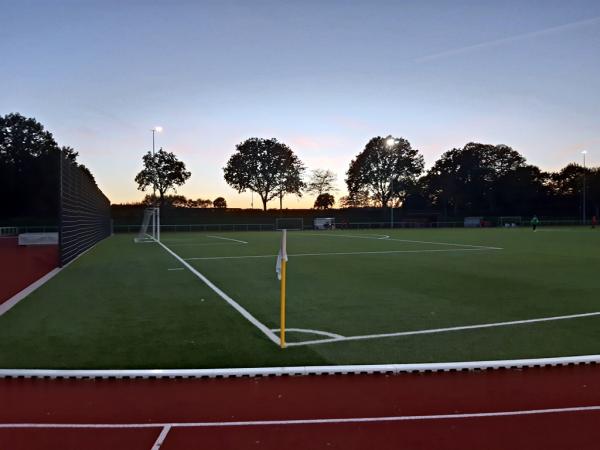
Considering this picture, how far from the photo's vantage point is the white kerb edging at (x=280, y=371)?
17.3ft

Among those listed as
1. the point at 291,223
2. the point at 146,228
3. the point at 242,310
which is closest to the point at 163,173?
the point at 291,223

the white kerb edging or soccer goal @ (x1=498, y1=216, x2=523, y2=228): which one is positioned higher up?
soccer goal @ (x1=498, y1=216, x2=523, y2=228)

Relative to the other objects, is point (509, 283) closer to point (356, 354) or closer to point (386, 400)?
point (356, 354)

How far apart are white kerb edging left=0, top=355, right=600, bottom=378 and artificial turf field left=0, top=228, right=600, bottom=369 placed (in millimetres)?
269

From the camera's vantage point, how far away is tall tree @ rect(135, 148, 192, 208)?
7906 cm

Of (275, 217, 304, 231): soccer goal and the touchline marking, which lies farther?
(275, 217, 304, 231): soccer goal

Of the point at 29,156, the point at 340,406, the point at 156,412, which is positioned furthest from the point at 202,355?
the point at 29,156

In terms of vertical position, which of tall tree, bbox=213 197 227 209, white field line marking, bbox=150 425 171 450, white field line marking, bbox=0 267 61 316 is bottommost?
white field line marking, bbox=150 425 171 450

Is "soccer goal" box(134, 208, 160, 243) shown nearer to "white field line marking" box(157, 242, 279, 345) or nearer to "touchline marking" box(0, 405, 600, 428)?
"white field line marking" box(157, 242, 279, 345)

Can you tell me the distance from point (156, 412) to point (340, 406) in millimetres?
1680

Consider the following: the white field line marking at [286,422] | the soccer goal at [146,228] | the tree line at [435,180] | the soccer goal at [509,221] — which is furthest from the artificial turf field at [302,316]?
the tree line at [435,180]

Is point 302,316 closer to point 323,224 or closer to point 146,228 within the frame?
point 146,228

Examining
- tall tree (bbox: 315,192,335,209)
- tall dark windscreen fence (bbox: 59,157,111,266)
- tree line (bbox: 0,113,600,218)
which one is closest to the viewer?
tall dark windscreen fence (bbox: 59,157,111,266)

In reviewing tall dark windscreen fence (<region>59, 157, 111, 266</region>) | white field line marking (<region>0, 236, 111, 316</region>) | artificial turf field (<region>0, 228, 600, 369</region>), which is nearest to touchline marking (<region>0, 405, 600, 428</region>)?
artificial turf field (<region>0, 228, 600, 369</region>)
